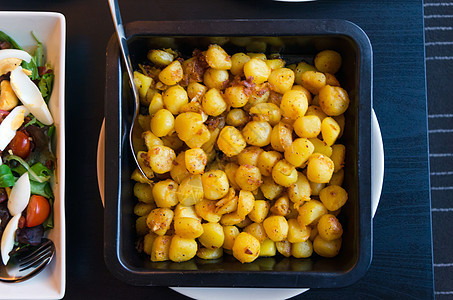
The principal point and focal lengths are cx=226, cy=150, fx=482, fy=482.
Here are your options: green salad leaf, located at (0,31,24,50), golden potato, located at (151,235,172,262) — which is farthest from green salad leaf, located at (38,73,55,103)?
golden potato, located at (151,235,172,262)

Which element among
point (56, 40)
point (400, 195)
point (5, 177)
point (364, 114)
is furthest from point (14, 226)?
point (400, 195)

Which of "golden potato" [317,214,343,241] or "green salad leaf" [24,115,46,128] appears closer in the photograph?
"golden potato" [317,214,343,241]

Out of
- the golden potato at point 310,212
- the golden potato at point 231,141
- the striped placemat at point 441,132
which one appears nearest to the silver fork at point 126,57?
the golden potato at point 231,141

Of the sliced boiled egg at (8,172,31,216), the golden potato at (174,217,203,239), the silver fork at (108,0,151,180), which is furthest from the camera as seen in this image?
the sliced boiled egg at (8,172,31,216)

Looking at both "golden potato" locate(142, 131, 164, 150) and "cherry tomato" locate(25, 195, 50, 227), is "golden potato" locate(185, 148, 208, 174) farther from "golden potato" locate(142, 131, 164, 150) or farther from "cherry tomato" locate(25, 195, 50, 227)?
"cherry tomato" locate(25, 195, 50, 227)

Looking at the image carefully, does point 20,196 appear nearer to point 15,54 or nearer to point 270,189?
point 15,54

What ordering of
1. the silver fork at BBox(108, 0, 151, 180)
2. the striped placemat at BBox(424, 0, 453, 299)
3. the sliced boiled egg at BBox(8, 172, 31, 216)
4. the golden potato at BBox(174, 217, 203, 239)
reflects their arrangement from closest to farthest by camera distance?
the silver fork at BBox(108, 0, 151, 180) < the golden potato at BBox(174, 217, 203, 239) < the sliced boiled egg at BBox(8, 172, 31, 216) < the striped placemat at BBox(424, 0, 453, 299)
